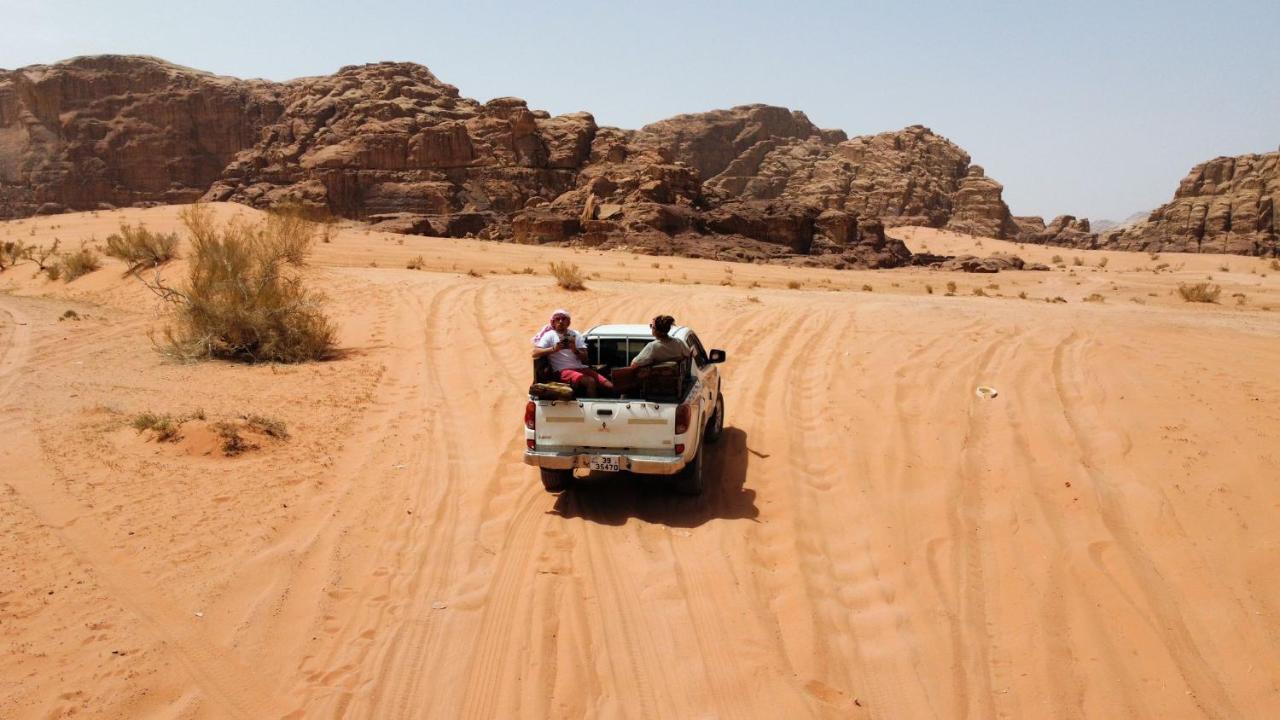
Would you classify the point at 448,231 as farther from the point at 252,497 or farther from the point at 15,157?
the point at 15,157

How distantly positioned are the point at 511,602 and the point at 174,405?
21.0 feet

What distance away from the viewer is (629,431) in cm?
660

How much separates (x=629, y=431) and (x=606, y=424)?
0.20 metres

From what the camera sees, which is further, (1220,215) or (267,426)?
(1220,215)

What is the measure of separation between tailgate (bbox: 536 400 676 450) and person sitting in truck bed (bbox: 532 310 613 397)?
0.35m

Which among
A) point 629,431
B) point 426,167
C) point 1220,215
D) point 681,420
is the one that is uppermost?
point 426,167

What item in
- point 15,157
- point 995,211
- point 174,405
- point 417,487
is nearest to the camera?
point 417,487

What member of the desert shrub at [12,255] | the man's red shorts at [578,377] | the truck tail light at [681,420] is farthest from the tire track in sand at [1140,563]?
the desert shrub at [12,255]

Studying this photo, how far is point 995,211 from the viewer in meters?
78.2

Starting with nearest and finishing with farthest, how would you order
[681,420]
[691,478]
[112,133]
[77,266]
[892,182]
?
[681,420]
[691,478]
[77,266]
[112,133]
[892,182]

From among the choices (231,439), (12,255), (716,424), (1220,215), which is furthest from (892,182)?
(231,439)

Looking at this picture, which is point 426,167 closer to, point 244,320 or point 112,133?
point 112,133

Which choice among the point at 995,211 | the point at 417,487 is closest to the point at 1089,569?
the point at 417,487

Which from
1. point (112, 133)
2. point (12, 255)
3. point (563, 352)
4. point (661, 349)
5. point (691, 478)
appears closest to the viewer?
point (661, 349)
